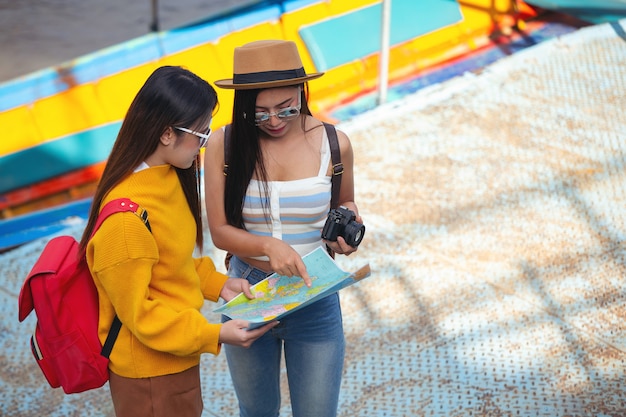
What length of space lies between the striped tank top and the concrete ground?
1216 millimetres

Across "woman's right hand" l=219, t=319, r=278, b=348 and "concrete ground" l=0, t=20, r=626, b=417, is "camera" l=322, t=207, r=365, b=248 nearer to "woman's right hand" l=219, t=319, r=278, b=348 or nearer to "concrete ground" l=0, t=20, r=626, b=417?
"woman's right hand" l=219, t=319, r=278, b=348

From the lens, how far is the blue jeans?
232 cm

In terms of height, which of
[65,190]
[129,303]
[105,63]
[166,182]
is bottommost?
[65,190]

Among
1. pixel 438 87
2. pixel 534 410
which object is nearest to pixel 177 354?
pixel 534 410

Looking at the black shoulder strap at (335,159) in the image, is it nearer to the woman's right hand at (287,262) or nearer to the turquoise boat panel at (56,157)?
the woman's right hand at (287,262)

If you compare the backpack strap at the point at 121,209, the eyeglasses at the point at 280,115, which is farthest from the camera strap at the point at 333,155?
the backpack strap at the point at 121,209

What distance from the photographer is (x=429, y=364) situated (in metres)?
3.49

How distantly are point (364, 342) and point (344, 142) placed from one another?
5.12ft

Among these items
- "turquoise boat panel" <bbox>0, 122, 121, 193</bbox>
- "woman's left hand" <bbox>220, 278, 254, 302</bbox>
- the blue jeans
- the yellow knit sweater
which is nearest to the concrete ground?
the blue jeans

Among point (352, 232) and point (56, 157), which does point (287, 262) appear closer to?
point (352, 232)

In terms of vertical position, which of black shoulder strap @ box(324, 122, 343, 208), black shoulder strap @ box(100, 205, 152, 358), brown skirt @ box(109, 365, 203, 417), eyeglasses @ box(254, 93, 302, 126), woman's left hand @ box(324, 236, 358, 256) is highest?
eyeglasses @ box(254, 93, 302, 126)

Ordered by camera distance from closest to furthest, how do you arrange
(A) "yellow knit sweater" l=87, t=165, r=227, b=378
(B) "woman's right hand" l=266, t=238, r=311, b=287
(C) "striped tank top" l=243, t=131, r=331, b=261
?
(A) "yellow knit sweater" l=87, t=165, r=227, b=378, (B) "woman's right hand" l=266, t=238, r=311, b=287, (C) "striped tank top" l=243, t=131, r=331, b=261

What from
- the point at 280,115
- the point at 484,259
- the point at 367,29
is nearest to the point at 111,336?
the point at 280,115

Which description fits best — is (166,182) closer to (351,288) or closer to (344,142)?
(344,142)
